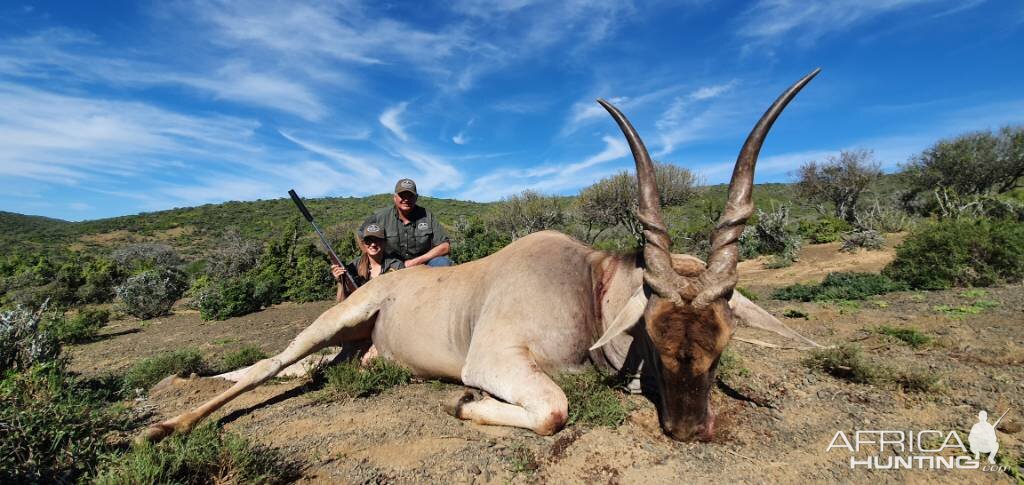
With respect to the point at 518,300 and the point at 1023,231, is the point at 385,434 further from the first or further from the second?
the point at 1023,231

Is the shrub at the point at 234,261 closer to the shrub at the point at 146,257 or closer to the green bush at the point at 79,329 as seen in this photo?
the shrub at the point at 146,257

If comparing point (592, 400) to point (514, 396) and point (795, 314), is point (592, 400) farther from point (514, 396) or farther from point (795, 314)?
point (795, 314)

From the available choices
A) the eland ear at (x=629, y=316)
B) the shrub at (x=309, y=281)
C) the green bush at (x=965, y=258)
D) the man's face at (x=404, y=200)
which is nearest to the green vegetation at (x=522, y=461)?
the eland ear at (x=629, y=316)

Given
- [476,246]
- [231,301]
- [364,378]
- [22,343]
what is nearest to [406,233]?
[364,378]

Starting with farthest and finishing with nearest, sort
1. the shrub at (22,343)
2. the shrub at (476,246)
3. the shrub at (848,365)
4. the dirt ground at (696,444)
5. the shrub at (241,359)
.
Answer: the shrub at (476,246)
the shrub at (241,359)
the shrub at (22,343)
the shrub at (848,365)
the dirt ground at (696,444)

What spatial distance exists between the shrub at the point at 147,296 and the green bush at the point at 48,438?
11.0m

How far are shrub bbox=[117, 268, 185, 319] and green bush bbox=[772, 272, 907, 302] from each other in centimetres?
1510

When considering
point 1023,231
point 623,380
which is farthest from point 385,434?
point 1023,231

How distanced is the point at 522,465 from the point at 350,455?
1.09 metres

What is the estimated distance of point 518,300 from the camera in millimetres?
3994

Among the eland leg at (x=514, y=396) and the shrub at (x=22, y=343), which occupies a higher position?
the shrub at (x=22, y=343)

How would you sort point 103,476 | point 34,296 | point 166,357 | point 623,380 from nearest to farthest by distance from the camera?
point 103,476
point 623,380
point 166,357
point 34,296

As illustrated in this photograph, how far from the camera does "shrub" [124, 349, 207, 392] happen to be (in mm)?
5289

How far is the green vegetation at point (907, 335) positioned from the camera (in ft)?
16.6
